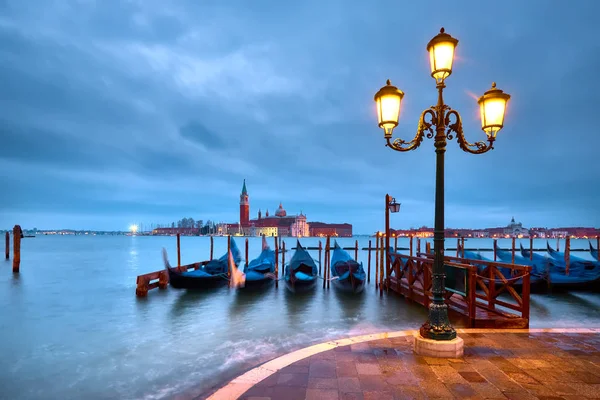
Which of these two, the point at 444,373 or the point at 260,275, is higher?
the point at 444,373

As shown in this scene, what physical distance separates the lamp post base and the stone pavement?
9 centimetres

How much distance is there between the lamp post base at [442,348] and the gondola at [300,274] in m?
9.64

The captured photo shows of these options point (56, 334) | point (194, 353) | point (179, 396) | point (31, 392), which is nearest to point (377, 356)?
point (179, 396)

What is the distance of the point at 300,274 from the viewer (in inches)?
573

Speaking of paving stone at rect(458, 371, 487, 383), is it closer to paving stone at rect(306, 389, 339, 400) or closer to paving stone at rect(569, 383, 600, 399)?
paving stone at rect(569, 383, 600, 399)

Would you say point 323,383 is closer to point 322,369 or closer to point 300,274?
point 322,369

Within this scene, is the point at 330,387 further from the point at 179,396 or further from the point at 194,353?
the point at 194,353

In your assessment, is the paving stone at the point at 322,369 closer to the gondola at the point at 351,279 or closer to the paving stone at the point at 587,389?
the paving stone at the point at 587,389

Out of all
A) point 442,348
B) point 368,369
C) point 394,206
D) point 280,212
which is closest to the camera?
point 368,369

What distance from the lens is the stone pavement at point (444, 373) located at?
335 cm

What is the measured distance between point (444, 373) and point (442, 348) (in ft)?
1.63

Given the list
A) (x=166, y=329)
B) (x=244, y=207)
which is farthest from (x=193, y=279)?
(x=244, y=207)

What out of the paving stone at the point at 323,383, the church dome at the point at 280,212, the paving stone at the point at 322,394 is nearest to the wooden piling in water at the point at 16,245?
the paving stone at the point at 323,383

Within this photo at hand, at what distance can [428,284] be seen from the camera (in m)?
9.27
